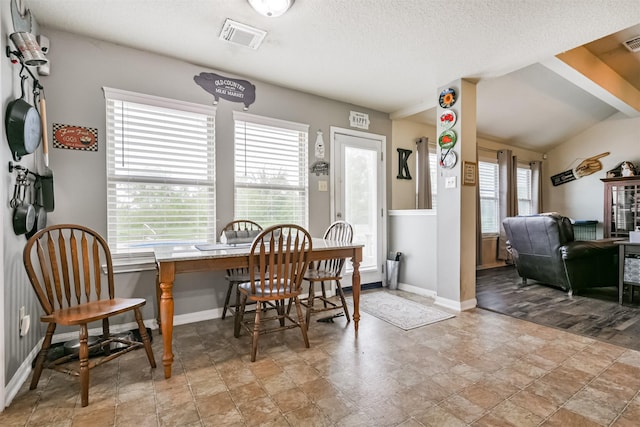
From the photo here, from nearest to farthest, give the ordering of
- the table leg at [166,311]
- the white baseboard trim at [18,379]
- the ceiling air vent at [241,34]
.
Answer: the white baseboard trim at [18,379] < the table leg at [166,311] < the ceiling air vent at [241,34]

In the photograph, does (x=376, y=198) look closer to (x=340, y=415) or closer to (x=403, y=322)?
(x=403, y=322)

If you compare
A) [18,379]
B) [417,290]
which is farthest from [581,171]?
[18,379]

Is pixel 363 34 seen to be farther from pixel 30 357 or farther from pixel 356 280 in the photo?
pixel 30 357

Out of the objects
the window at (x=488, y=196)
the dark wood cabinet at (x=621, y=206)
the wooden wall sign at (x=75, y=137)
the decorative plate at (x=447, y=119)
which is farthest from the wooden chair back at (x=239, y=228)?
the dark wood cabinet at (x=621, y=206)

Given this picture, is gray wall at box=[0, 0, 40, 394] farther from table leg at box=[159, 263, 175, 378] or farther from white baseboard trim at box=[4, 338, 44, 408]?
table leg at box=[159, 263, 175, 378]

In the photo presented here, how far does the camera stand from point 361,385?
1812 millimetres

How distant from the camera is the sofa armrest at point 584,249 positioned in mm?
3568

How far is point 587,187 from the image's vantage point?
612 cm

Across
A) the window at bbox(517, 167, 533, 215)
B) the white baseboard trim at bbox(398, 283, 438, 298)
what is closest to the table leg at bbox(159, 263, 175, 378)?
the white baseboard trim at bbox(398, 283, 438, 298)

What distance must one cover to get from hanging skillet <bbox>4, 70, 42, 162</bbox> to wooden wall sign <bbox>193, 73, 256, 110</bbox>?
1.32m

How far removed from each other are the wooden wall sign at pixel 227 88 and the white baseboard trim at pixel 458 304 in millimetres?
2898

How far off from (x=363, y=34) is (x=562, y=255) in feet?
10.8

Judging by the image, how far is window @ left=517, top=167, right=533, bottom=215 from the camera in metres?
6.39

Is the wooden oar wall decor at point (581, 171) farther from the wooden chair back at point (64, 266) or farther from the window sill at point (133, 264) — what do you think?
the wooden chair back at point (64, 266)
